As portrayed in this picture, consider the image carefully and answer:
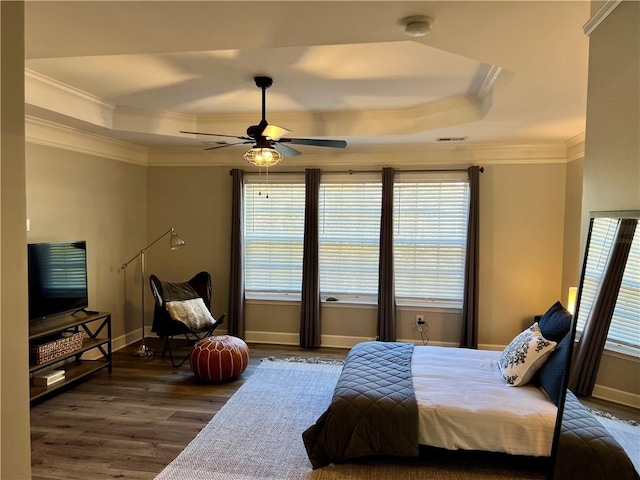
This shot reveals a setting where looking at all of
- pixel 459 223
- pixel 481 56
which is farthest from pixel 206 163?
pixel 481 56

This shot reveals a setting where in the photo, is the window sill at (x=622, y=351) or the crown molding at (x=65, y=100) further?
the crown molding at (x=65, y=100)

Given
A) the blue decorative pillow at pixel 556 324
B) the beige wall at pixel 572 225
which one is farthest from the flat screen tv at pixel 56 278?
the beige wall at pixel 572 225

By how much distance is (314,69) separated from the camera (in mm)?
3178

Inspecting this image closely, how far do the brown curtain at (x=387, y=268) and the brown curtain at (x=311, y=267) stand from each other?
81 cm

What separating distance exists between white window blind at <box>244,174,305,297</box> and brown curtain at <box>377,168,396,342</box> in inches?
41.9

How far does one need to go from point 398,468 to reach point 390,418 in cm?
36

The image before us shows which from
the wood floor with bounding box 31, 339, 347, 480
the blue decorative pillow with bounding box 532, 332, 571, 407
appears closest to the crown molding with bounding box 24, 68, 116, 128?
the wood floor with bounding box 31, 339, 347, 480

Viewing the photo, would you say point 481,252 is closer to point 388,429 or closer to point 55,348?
point 388,429

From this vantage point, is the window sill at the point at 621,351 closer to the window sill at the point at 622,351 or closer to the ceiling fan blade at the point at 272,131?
the window sill at the point at 622,351

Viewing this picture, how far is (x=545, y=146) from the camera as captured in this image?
16.1 feet

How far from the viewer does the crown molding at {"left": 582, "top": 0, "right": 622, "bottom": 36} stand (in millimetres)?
1510

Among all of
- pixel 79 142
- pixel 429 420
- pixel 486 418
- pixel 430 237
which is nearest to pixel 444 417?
pixel 429 420

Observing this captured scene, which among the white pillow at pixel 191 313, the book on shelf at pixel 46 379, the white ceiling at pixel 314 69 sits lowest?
the book on shelf at pixel 46 379

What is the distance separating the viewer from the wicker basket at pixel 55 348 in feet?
11.5
